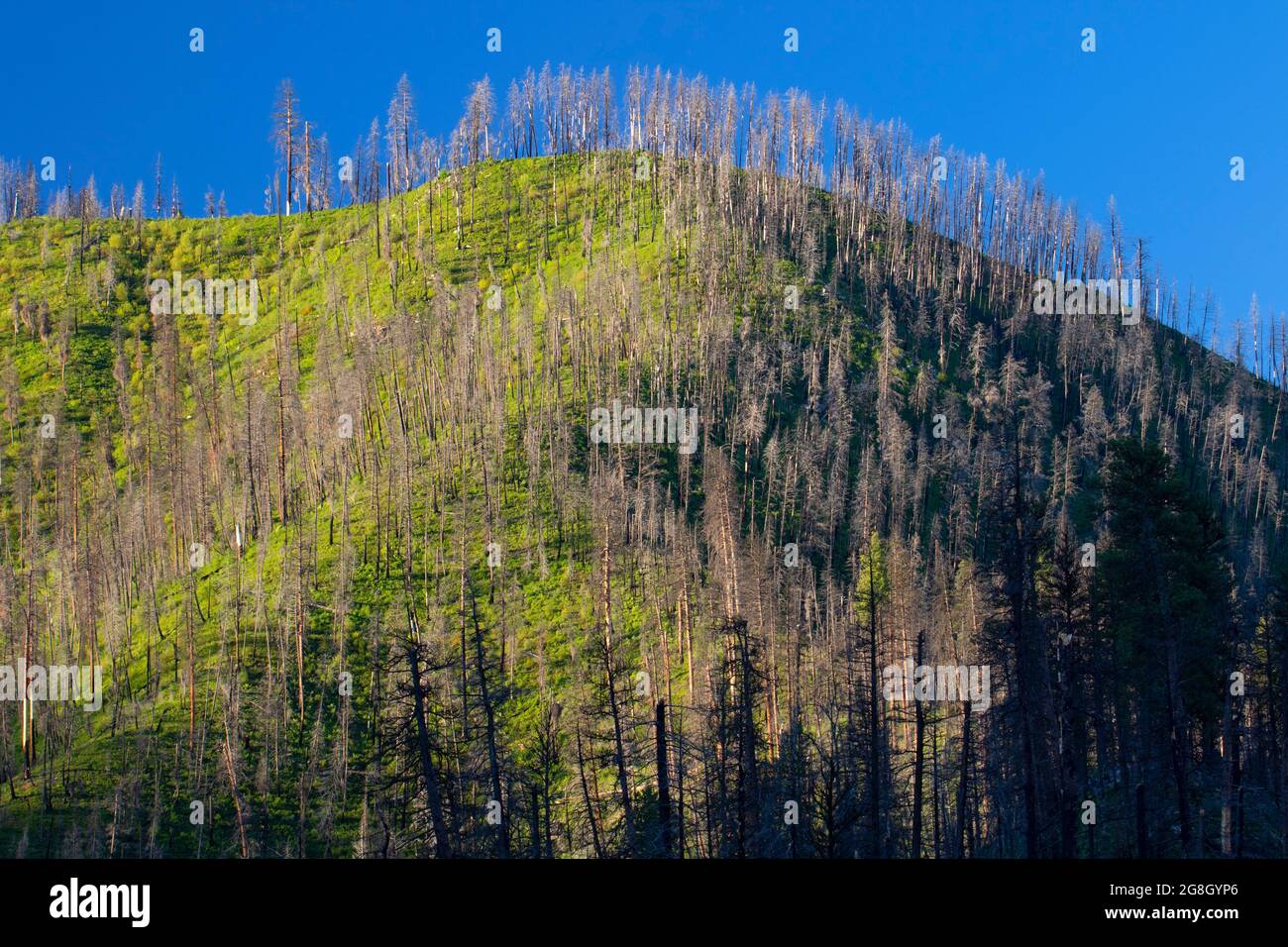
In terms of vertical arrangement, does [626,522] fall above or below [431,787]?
above

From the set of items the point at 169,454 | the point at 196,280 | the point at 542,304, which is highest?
the point at 196,280

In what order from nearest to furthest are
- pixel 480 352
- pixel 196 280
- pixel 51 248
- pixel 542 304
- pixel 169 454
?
pixel 169 454 → pixel 480 352 → pixel 542 304 → pixel 196 280 → pixel 51 248

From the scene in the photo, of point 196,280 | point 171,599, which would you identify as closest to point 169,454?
point 171,599

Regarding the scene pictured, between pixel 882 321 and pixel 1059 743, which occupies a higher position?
pixel 882 321

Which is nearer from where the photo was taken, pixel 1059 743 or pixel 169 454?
pixel 1059 743

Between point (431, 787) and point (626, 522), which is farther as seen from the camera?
point (626, 522)
